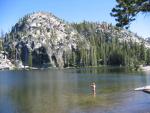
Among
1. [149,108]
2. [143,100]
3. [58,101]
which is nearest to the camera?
[149,108]

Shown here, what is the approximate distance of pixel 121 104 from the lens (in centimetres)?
4550

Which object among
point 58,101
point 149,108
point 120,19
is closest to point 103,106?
point 149,108

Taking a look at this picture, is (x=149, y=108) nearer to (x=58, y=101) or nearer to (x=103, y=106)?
(x=103, y=106)

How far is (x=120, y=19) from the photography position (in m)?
34.7

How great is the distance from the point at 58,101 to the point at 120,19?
21.2 meters

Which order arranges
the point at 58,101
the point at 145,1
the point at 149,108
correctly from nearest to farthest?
the point at 145,1
the point at 149,108
the point at 58,101

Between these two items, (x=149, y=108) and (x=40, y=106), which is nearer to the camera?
(x=149, y=108)

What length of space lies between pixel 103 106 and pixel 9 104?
49.1 ft

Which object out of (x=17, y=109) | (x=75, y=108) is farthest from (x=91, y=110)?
(x=17, y=109)

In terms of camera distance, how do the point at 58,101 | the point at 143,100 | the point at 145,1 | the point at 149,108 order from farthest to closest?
the point at 58,101
the point at 143,100
the point at 149,108
the point at 145,1

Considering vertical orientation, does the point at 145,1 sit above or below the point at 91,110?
above

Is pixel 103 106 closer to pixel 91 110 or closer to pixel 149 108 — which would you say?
pixel 91 110

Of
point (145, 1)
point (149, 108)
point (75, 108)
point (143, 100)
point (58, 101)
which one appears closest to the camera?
point (145, 1)

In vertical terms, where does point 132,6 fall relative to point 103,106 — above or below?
above
